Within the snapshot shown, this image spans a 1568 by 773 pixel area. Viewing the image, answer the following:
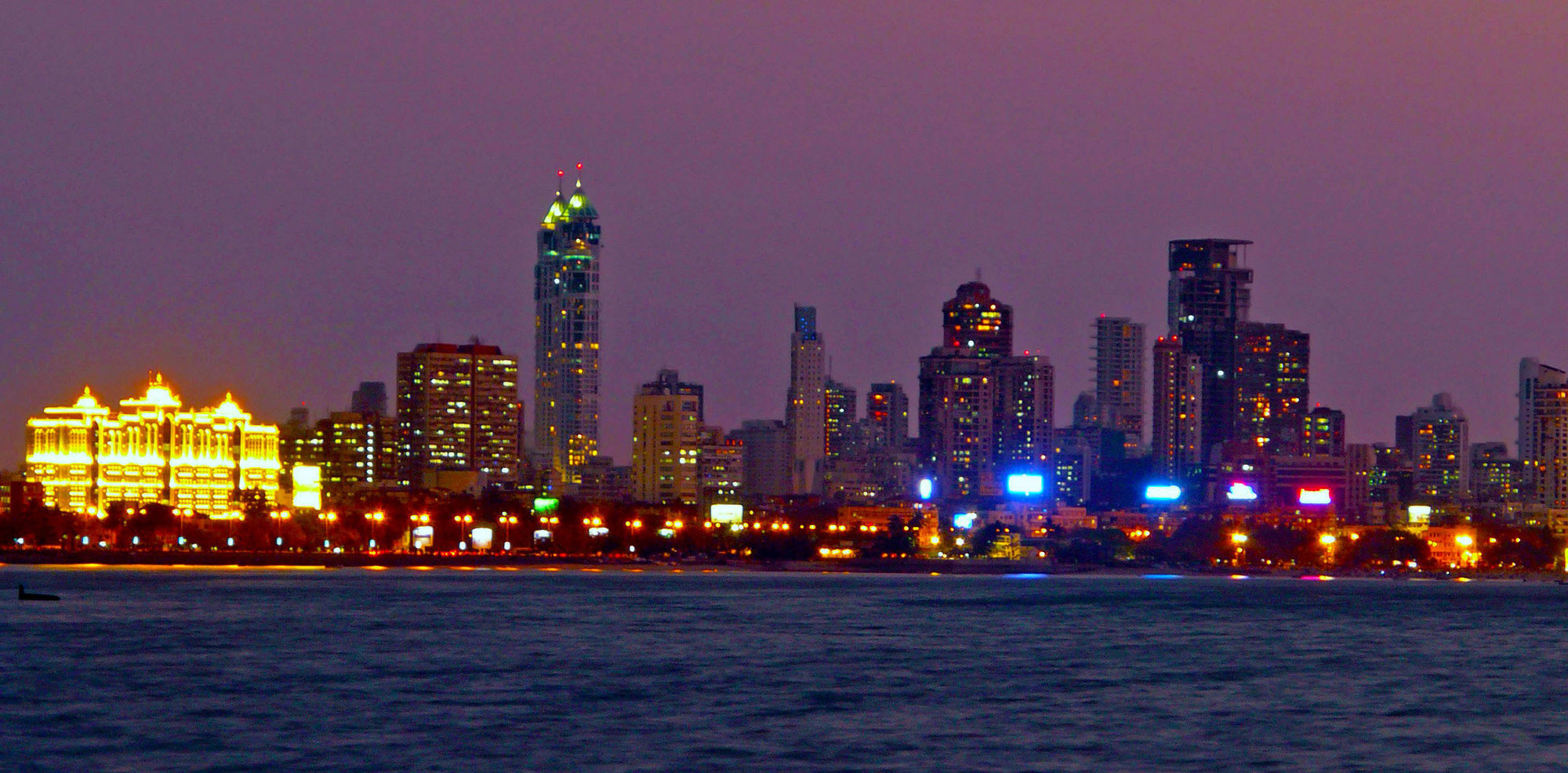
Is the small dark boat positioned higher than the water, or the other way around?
the water

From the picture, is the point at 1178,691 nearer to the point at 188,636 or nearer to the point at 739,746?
the point at 739,746

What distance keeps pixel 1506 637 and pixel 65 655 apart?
78969 millimetres

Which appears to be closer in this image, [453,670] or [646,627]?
[453,670]

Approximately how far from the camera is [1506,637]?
132 metres

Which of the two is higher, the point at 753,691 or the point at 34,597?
the point at 753,691

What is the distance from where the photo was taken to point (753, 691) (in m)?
83.1

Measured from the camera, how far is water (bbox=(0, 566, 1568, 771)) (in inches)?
2534

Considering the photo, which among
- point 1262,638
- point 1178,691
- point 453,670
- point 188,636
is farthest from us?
point 1262,638

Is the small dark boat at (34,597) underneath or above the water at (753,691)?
underneath

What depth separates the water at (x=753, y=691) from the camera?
64375 mm

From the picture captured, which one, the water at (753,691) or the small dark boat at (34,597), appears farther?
the small dark boat at (34,597)

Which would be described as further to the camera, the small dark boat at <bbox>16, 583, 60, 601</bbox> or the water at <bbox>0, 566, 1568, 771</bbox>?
the small dark boat at <bbox>16, 583, 60, 601</bbox>

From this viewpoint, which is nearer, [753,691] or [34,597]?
[753,691]

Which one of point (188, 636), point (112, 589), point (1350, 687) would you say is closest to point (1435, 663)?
point (1350, 687)
